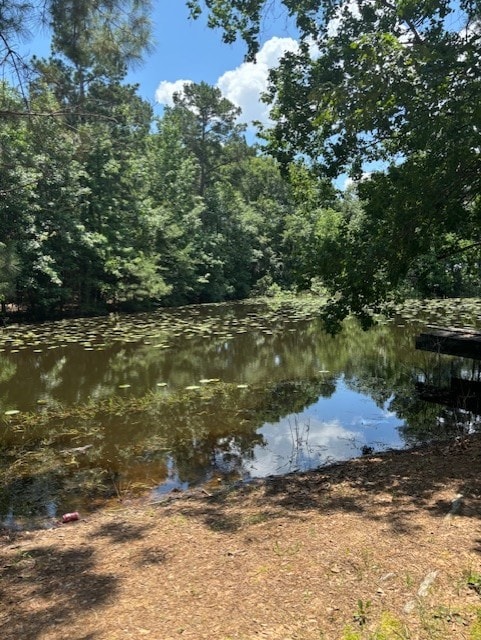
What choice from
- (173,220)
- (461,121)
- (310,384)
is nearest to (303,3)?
(461,121)

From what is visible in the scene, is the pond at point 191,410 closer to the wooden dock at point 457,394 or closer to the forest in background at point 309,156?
the wooden dock at point 457,394

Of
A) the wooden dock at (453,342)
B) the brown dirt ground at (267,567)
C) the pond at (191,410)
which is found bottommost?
the pond at (191,410)

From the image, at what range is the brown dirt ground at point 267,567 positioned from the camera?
249cm

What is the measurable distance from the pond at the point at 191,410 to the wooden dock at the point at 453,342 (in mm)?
480

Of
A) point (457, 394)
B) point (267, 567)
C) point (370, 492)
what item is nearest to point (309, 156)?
point (457, 394)

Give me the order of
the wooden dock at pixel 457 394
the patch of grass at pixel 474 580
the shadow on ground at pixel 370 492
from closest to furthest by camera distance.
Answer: the patch of grass at pixel 474 580 < the shadow on ground at pixel 370 492 < the wooden dock at pixel 457 394

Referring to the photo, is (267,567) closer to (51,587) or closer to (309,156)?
(51,587)

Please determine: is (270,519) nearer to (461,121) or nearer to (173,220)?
(461,121)

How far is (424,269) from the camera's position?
857 centimetres

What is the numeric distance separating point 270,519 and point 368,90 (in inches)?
204

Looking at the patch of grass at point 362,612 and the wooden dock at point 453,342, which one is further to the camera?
the wooden dock at point 453,342

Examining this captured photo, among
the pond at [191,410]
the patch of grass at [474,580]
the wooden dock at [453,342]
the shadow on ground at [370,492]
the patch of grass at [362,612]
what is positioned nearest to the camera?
the patch of grass at [362,612]

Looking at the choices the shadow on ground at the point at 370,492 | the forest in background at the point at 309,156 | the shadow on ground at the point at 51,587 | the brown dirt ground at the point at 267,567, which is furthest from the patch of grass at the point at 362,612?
the forest in background at the point at 309,156

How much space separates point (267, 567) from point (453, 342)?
7.18 metres
